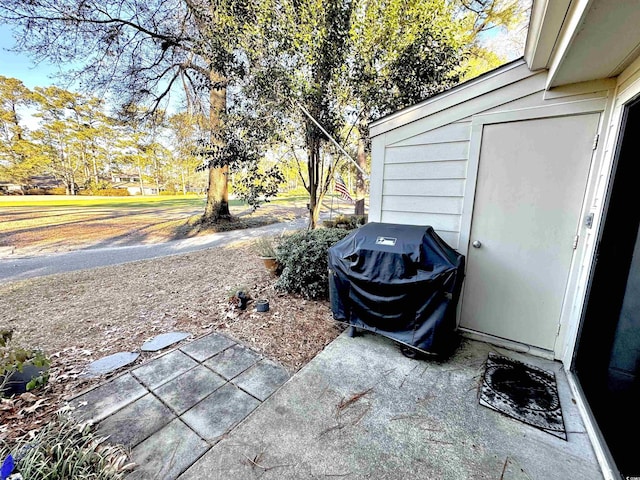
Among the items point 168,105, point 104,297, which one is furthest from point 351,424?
point 168,105

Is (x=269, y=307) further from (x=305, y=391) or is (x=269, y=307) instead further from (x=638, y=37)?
(x=638, y=37)

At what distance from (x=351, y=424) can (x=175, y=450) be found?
1048 mm

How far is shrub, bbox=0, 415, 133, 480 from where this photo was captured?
4.12 ft

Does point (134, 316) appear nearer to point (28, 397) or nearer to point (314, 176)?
point (28, 397)

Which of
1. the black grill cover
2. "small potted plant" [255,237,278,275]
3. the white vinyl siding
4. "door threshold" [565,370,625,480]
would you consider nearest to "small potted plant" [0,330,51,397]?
the black grill cover

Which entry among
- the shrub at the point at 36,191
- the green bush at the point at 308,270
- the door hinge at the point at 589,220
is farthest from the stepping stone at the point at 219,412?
the shrub at the point at 36,191

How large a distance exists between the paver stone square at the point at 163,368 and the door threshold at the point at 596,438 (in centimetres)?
274

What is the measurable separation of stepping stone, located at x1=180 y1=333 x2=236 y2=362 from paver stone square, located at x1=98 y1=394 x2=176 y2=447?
1.83 ft

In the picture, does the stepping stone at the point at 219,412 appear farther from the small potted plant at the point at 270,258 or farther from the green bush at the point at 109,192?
the green bush at the point at 109,192

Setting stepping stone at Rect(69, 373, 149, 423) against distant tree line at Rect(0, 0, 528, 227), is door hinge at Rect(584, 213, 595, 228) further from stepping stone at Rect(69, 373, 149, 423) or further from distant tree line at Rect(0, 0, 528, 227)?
distant tree line at Rect(0, 0, 528, 227)

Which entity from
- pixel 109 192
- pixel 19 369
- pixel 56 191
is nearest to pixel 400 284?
pixel 19 369

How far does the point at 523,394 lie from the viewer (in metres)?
1.95

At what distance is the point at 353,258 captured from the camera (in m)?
2.49

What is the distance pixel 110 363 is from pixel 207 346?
2.61 ft
